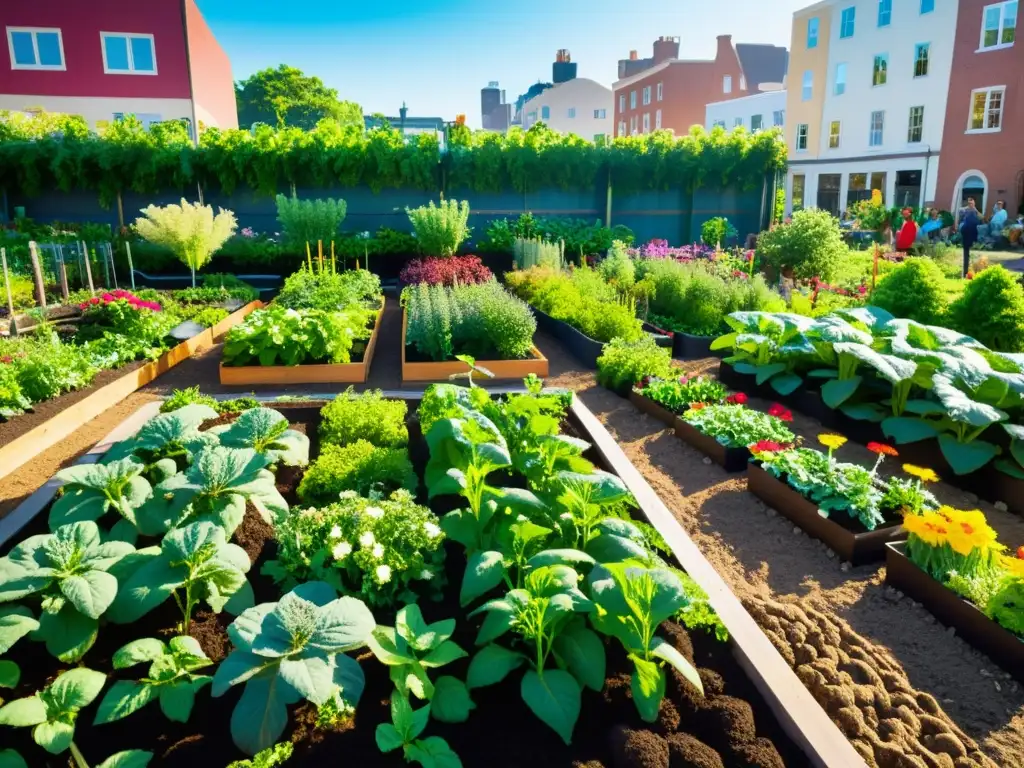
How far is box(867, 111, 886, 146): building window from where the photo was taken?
2791 centimetres

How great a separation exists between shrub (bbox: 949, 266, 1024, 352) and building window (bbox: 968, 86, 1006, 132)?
865 inches

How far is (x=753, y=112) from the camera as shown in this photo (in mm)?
36594

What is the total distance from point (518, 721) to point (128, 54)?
26524mm

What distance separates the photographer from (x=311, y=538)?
2.63 meters

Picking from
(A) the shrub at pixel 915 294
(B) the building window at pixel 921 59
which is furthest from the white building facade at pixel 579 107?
(A) the shrub at pixel 915 294

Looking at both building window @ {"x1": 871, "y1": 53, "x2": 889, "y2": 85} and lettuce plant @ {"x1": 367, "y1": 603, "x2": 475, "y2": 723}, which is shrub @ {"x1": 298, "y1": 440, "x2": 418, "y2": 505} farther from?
building window @ {"x1": 871, "y1": 53, "x2": 889, "y2": 85}

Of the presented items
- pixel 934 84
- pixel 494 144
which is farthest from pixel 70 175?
pixel 934 84

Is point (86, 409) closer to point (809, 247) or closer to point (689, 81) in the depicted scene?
point (809, 247)

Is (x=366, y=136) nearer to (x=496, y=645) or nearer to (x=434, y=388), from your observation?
(x=434, y=388)

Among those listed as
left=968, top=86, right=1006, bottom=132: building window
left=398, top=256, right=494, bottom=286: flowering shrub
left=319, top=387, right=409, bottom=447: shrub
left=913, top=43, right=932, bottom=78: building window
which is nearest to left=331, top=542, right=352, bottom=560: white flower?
left=319, top=387, right=409, bottom=447: shrub

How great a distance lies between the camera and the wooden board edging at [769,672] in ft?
6.53

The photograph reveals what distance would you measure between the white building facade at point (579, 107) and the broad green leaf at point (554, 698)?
5404 cm

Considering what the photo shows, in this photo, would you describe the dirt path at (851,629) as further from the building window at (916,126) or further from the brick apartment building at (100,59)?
the building window at (916,126)

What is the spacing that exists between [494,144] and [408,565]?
1342 cm
